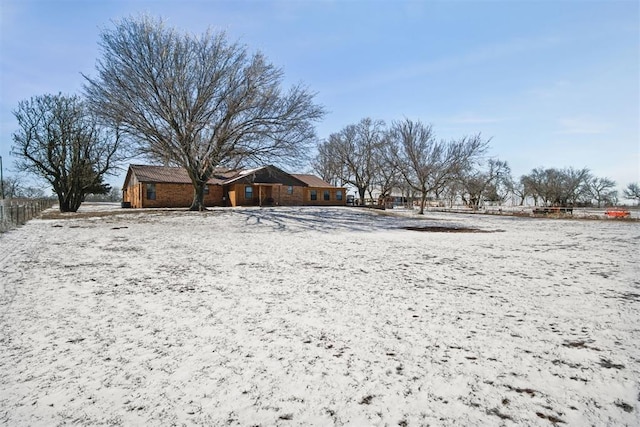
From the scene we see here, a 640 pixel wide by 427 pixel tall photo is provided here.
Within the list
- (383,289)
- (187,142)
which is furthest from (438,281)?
(187,142)

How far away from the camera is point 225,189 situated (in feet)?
112

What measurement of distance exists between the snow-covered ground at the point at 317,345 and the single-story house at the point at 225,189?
22986mm

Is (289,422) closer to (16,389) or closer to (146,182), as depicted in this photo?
(16,389)

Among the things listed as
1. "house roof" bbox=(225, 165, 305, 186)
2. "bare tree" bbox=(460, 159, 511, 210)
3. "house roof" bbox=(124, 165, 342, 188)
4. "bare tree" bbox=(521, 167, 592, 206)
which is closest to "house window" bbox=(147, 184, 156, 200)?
"house roof" bbox=(124, 165, 342, 188)

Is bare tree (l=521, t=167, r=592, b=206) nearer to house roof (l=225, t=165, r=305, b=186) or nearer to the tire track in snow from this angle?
house roof (l=225, t=165, r=305, b=186)

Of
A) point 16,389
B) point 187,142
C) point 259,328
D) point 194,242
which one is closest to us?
point 16,389

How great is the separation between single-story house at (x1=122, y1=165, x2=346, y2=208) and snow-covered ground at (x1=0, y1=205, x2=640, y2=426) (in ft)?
75.4

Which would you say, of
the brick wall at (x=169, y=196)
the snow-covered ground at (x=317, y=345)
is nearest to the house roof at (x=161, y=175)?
the brick wall at (x=169, y=196)

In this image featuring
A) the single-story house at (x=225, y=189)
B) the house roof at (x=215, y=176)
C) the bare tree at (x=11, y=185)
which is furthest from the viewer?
the bare tree at (x=11, y=185)

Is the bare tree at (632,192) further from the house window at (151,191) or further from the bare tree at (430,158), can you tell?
the house window at (151,191)

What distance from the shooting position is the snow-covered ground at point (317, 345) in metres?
2.33

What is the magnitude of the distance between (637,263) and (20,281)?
1298 centimetres

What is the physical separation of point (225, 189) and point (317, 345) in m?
32.8

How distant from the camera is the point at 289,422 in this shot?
2195mm
